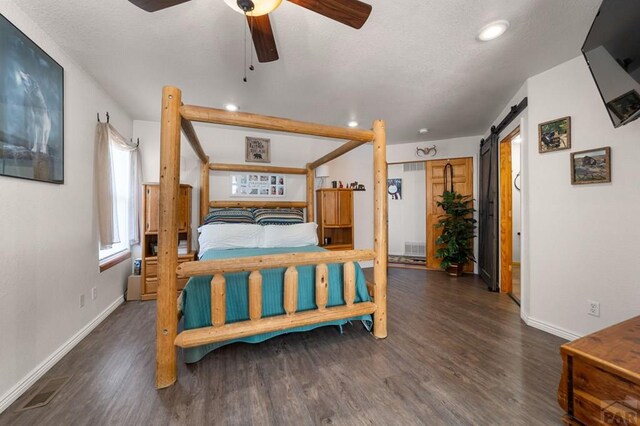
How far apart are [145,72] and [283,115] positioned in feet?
5.30

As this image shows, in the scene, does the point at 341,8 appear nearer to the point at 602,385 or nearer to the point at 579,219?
the point at 602,385

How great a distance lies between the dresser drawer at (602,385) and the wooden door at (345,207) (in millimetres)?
3308

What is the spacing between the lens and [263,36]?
1.51m

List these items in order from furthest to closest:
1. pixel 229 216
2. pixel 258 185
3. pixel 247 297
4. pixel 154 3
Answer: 1. pixel 258 185
2. pixel 229 216
3. pixel 247 297
4. pixel 154 3

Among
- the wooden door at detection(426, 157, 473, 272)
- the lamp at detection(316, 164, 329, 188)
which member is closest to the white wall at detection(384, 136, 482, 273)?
the wooden door at detection(426, 157, 473, 272)

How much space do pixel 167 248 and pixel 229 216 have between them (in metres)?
1.87

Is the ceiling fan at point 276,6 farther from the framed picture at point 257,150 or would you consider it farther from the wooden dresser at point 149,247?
the framed picture at point 257,150

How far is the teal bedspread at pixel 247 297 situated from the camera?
182cm

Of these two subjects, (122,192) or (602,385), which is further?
(122,192)

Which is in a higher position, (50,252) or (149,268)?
(50,252)

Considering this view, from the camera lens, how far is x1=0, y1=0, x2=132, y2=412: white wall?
4.94 feet

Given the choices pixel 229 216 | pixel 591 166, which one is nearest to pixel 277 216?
pixel 229 216

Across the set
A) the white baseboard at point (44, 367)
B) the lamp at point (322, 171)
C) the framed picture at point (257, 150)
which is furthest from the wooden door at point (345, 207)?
the white baseboard at point (44, 367)

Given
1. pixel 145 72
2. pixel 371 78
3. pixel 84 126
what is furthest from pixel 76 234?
pixel 371 78
